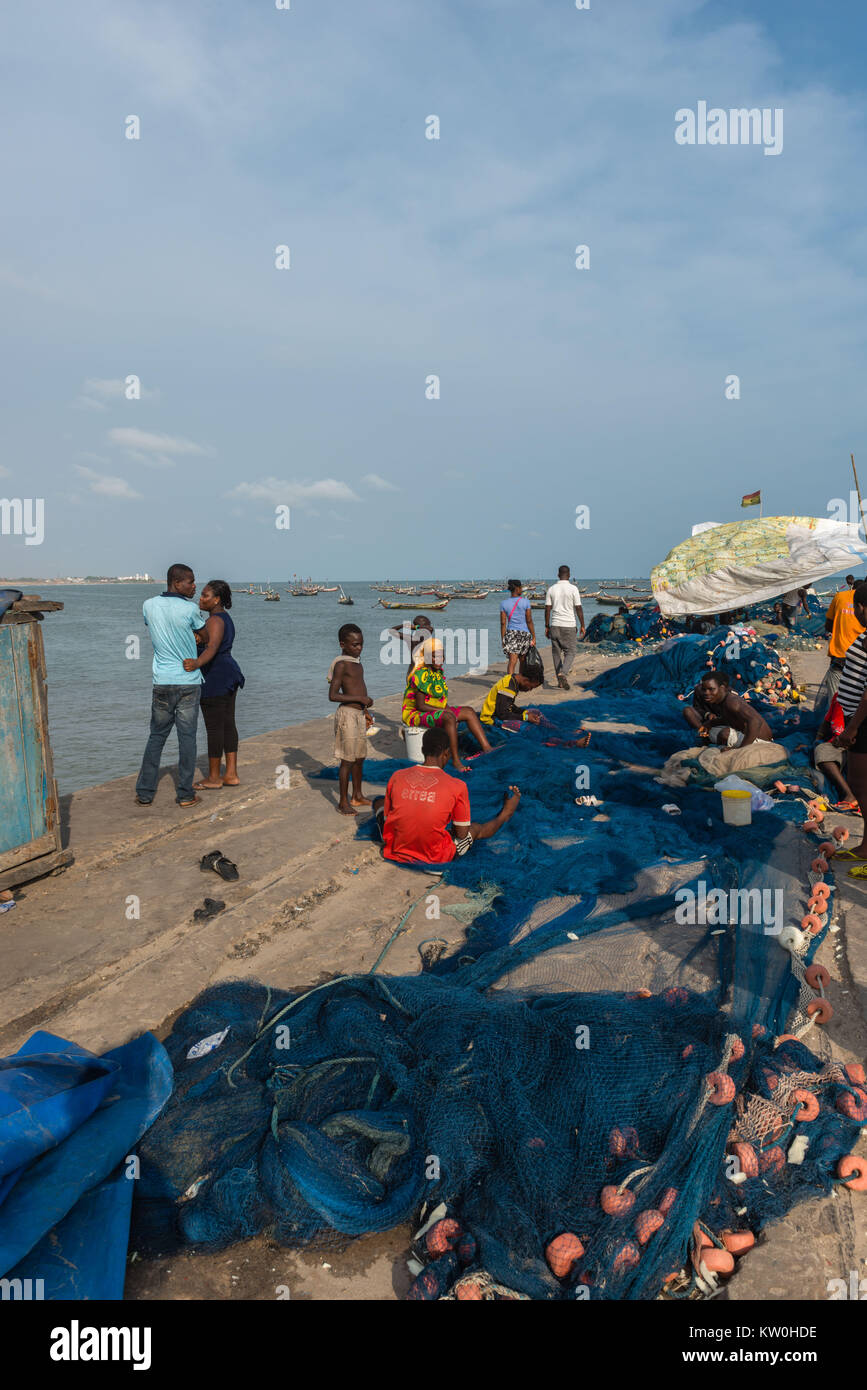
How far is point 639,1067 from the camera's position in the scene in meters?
2.71

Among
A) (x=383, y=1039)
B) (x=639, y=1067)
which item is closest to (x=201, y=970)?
(x=383, y=1039)

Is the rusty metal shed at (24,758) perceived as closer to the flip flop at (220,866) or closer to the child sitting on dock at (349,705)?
the flip flop at (220,866)

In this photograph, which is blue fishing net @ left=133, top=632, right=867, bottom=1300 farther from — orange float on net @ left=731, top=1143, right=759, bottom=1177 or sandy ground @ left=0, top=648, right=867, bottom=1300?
sandy ground @ left=0, top=648, right=867, bottom=1300

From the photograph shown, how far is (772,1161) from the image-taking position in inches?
99.0

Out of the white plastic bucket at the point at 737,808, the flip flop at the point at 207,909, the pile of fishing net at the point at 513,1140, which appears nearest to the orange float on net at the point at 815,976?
the pile of fishing net at the point at 513,1140

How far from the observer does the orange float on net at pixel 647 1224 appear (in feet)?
7.19

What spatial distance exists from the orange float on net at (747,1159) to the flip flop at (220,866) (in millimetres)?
3628

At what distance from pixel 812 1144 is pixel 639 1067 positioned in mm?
598

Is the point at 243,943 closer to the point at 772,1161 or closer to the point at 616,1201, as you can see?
the point at 616,1201

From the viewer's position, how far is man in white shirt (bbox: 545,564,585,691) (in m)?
12.7

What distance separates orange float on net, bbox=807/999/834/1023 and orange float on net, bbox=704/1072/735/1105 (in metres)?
0.88
